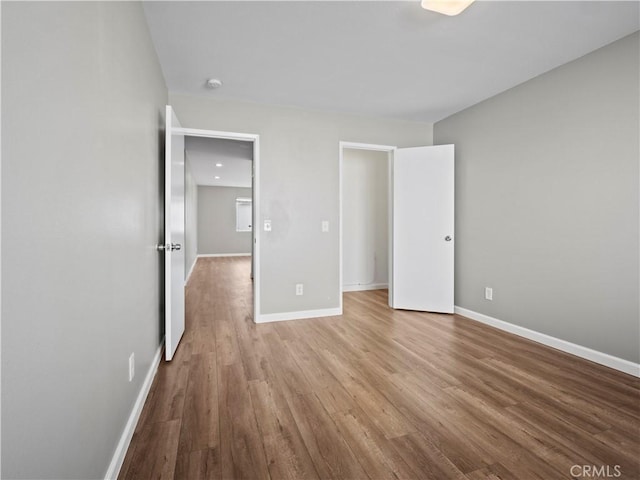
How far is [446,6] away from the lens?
1837 mm

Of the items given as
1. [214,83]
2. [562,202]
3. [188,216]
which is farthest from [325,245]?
[188,216]

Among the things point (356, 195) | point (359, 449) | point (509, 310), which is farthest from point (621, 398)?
point (356, 195)

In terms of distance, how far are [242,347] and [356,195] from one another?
3.29 m

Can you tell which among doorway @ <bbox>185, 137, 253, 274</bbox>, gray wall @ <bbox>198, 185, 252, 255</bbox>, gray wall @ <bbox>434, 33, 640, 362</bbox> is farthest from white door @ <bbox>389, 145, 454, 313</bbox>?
gray wall @ <bbox>198, 185, 252, 255</bbox>

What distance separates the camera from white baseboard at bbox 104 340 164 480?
1.29 meters

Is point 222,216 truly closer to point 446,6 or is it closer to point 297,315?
point 297,315

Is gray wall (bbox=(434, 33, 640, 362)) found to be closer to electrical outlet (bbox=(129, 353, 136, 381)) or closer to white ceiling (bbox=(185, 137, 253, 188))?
electrical outlet (bbox=(129, 353, 136, 381))

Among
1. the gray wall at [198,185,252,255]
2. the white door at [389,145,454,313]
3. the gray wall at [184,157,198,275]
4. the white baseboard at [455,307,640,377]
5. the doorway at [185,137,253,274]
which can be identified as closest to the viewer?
the white baseboard at [455,307,640,377]

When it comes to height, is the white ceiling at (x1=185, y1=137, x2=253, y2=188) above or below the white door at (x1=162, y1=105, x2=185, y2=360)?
above

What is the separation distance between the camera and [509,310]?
10.4 ft

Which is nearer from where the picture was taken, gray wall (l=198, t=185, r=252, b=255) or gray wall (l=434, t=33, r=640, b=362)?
gray wall (l=434, t=33, r=640, b=362)

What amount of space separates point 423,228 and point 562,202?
1436mm

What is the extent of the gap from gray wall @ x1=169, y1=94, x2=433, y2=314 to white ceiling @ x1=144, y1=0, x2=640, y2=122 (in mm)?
241

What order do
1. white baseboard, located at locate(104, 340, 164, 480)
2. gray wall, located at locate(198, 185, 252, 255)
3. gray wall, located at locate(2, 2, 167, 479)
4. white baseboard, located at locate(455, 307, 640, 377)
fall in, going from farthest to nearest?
gray wall, located at locate(198, 185, 252, 255) < white baseboard, located at locate(455, 307, 640, 377) < white baseboard, located at locate(104, 340, 164, 480) < gray wall, located at locate(2, 2, 167, 479)
